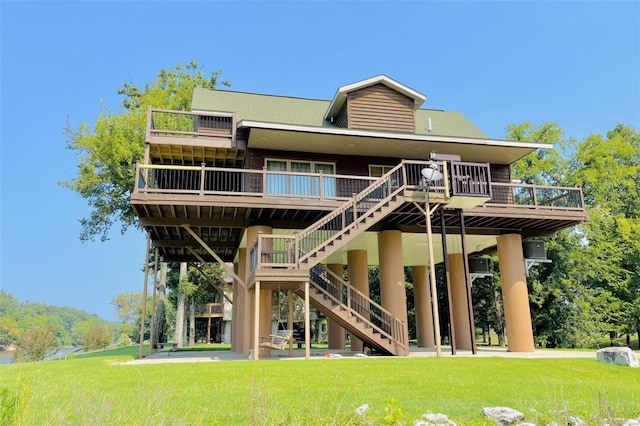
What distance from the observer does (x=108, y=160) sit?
26.8 metres

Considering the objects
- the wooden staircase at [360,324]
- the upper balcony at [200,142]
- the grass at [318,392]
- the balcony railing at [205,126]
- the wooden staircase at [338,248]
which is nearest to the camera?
the grass at [318,392]

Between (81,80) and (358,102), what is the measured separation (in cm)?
1208

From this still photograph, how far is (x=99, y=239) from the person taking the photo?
96.4 ft

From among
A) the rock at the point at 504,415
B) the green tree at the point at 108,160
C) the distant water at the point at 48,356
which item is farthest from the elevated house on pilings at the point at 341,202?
the green tree at the point at 108,160

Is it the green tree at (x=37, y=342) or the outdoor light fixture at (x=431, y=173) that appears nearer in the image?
the green tree at (x=37, y=342)

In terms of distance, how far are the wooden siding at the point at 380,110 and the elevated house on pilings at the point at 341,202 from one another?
45mm

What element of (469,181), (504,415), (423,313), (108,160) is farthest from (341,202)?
(108,160)

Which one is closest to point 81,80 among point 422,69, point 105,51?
point 105,51

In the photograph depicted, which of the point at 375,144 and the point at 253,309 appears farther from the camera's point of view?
the point at 375,144

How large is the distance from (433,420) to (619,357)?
883 cm

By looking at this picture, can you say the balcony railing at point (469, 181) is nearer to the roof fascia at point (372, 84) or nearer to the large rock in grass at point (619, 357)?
the roof fascia at point (372, 84)

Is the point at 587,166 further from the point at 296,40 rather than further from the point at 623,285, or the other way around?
the point at 296,40

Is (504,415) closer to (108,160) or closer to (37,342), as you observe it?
(37,342)

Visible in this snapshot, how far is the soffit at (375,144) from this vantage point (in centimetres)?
1525
